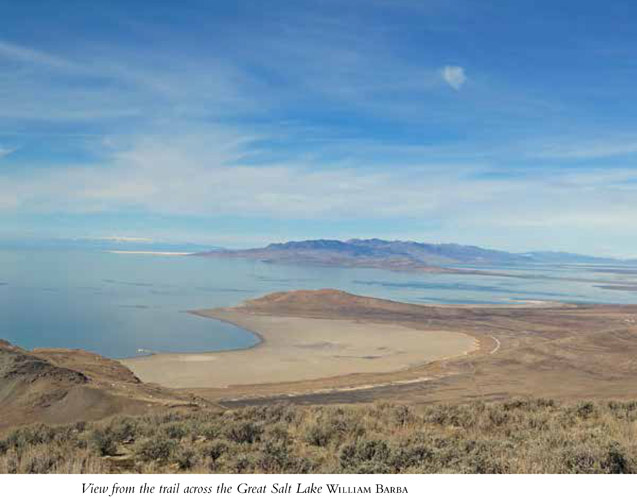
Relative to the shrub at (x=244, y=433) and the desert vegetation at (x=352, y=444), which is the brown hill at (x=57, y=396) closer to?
the desert vegetation at (x=352, y=444)

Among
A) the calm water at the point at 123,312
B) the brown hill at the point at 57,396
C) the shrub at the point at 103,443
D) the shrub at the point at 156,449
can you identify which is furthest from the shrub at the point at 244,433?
the calm water at the point at 123,312

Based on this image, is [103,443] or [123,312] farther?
[123,312]

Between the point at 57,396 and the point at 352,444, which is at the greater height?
the point at 352,444

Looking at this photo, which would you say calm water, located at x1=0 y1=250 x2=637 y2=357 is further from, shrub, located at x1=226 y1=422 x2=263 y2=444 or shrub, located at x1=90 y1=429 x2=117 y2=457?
shrub, located at x1=226 y1=422 x2=263 y2=444

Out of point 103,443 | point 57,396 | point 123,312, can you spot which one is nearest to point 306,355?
point 57,396

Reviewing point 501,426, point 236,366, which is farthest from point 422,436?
point 236,366

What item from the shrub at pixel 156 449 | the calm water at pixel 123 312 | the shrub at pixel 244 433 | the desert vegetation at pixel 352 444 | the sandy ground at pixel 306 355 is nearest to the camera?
the desert vegetation at pixel 352 444

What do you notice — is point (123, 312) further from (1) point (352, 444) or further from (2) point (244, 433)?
(1) point (352, 444)
